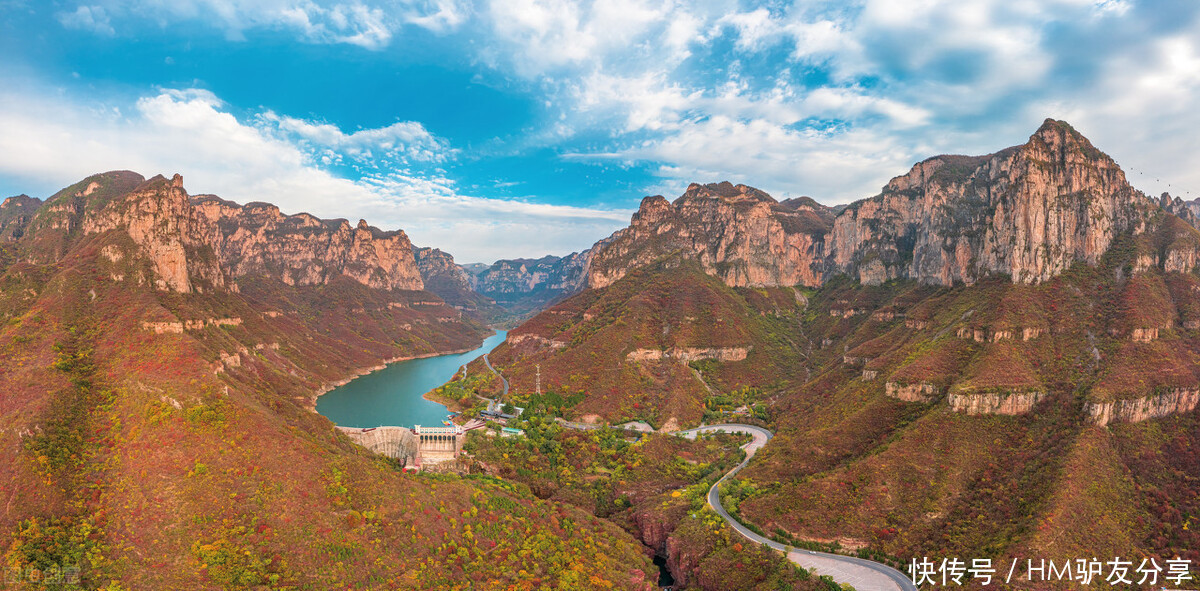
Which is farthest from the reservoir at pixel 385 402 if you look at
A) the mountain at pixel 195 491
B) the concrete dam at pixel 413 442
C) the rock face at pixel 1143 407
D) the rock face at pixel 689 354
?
the rock face at pixel 1143 407

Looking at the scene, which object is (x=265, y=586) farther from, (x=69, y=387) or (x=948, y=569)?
(x=948, y=569)

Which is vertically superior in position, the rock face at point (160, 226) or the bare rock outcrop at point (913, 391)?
the rock face at point (160, 226)

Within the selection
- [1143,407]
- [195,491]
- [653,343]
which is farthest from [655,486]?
[1143,407]

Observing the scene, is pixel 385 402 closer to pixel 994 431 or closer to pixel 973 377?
pixel 973 377

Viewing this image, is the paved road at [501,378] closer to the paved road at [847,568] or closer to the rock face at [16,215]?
the paved road at [847,568]

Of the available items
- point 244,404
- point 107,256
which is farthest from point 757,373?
point 107,256

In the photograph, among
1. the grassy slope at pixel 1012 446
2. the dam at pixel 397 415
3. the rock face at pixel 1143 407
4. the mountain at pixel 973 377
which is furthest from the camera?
the dam at pixel 397 415

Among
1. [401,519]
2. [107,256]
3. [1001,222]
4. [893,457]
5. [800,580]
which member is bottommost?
[800,580]
